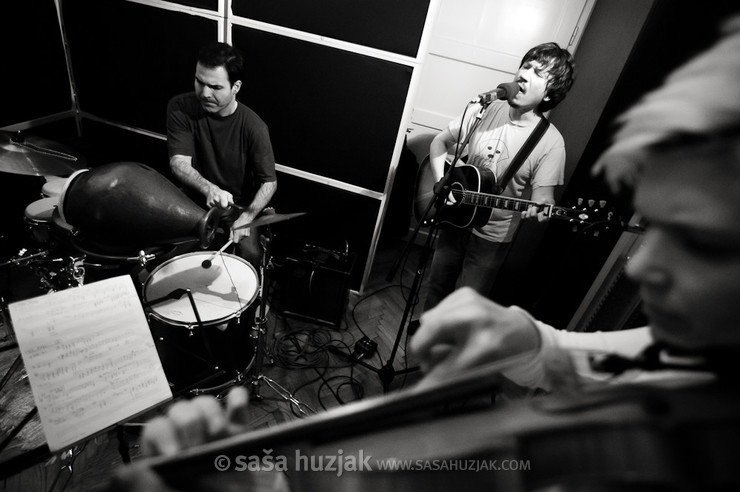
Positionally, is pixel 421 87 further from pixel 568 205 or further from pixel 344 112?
pixel 568 205

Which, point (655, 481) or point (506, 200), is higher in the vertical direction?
point (655, 481)

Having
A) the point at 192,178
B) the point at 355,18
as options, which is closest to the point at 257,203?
the point at 192,178

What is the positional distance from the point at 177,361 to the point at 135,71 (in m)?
2.64

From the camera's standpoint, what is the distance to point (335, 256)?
279 centimetres

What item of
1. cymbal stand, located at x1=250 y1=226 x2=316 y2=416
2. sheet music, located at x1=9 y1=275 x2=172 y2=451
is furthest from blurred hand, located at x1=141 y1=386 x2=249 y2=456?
cymbal stand, located at x1=250 y1=226 x2=316 y2=416

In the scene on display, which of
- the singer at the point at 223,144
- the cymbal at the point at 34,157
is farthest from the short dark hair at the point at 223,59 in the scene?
the cymbal at the point at 34,157

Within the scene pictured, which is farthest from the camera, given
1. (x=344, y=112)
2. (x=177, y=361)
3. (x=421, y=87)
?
(x=421, y=87)

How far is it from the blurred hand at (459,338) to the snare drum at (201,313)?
3.71ft

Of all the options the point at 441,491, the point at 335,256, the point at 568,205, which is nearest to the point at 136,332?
the point at 441,491

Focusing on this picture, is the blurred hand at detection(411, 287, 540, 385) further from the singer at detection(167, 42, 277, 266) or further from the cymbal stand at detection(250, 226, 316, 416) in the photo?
the singer at detection(167, 42, 277, 266)

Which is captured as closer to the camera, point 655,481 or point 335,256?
point 655,481

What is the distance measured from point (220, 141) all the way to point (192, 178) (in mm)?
372

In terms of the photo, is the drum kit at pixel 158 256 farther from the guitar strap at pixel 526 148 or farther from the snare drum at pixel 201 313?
the guitar strap at pixel 526 148

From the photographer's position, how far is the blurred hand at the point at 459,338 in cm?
62
